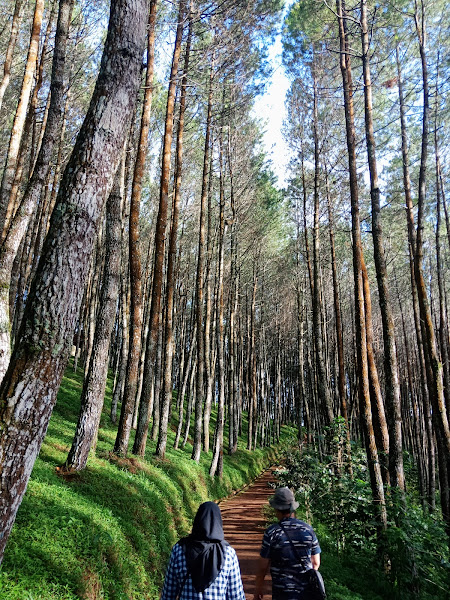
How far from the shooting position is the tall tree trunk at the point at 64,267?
2211 mm

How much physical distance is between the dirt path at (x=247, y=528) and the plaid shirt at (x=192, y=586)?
12.3ft

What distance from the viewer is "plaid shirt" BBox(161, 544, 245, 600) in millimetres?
2412

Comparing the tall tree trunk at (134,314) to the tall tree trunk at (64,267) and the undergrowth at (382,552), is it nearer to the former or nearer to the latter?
the undergrowth at (382,552)

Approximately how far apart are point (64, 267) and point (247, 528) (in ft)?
28.5

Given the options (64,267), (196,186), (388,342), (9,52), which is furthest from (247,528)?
(196,186)

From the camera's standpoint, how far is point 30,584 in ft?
11.0

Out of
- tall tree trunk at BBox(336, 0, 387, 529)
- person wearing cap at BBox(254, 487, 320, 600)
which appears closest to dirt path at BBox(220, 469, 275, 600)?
tall tree trunk at BBox(336, 0, 387, 529)

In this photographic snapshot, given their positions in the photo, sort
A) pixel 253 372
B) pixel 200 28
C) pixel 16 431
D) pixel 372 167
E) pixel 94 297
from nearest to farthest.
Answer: pixel 16 431
pixel 372 167
pixel 200 28
pixel 94 297
pixel 253 372

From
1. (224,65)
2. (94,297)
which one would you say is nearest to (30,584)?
(94,297)

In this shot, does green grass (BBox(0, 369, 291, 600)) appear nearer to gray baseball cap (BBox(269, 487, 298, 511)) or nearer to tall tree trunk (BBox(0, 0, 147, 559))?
tall tree trunk (BBox(0, 0, 147, 559))

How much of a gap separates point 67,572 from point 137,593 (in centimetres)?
130

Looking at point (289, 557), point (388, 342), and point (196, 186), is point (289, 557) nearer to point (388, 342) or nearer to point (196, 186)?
point (388, 342)

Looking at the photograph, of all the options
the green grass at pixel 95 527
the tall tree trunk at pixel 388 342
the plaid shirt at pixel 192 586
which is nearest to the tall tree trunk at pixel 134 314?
the green grass at pixel 95 527

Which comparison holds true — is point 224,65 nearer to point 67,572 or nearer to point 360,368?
point 360,368
